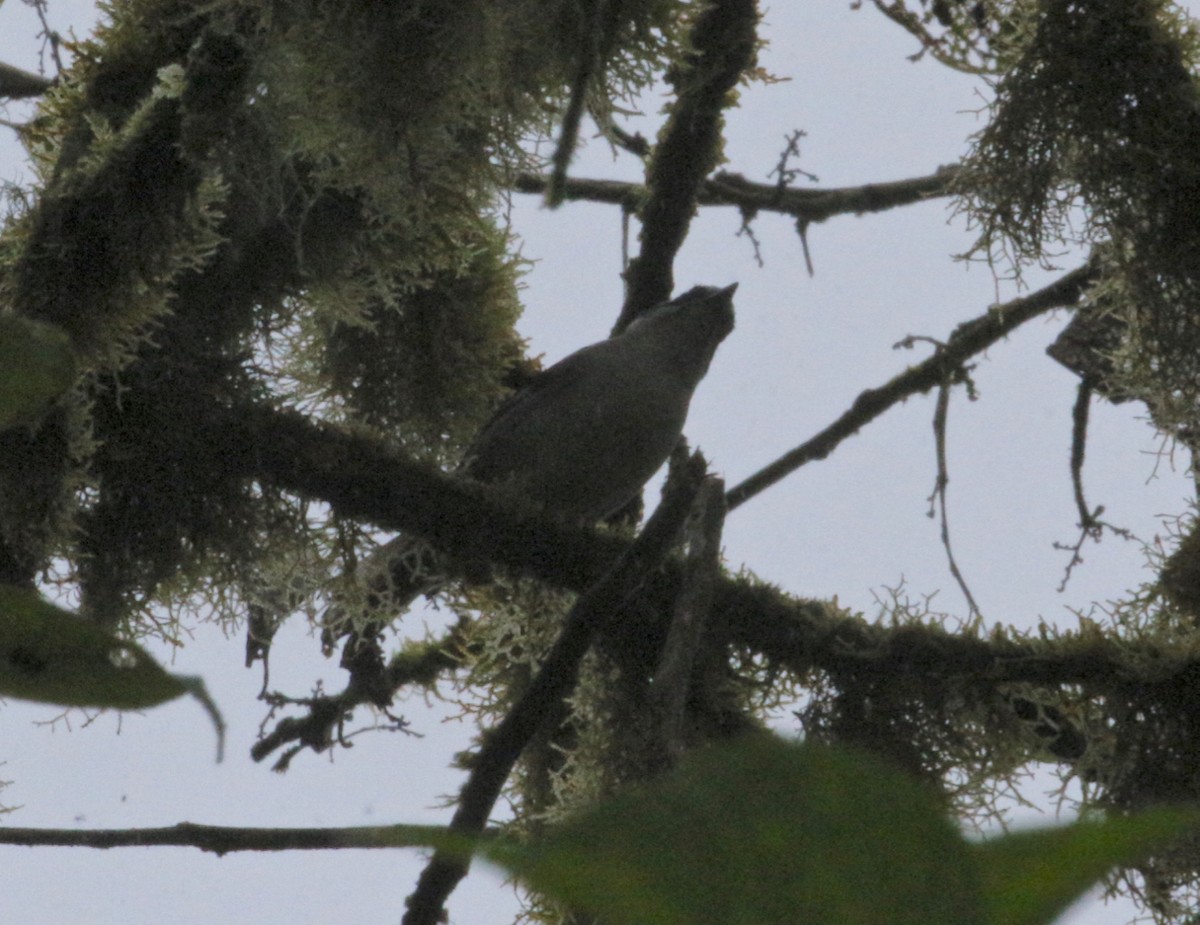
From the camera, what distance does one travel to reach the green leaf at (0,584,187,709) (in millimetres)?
358

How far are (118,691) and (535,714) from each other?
627 millimetres

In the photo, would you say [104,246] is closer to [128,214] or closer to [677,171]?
[128,214]

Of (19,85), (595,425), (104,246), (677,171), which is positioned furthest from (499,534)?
(19,85)

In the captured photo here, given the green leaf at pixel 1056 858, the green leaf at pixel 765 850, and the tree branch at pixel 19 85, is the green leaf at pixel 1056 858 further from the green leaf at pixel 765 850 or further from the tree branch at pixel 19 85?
the tree branch at pixel 19 85

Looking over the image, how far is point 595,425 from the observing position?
11.1 feet

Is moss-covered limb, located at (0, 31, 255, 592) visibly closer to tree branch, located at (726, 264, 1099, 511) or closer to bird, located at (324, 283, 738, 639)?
bird, located at (324, 283, 738, 639)

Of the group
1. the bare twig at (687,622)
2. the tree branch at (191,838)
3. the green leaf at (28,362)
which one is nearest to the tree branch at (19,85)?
the bare twig at (687,622)

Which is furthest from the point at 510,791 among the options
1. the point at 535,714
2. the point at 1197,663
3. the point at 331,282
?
the point at 535,714

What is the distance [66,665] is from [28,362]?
0.26 feet

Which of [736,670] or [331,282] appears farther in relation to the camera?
[331,282]

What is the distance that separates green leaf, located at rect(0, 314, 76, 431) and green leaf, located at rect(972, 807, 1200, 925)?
254mm

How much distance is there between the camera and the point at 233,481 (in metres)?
2.38

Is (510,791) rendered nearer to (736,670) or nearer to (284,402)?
(736,670)

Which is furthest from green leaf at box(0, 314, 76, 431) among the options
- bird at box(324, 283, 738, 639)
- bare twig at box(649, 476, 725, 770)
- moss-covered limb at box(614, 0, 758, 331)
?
moss-covered limb at box(614, 0, 758, 331)
